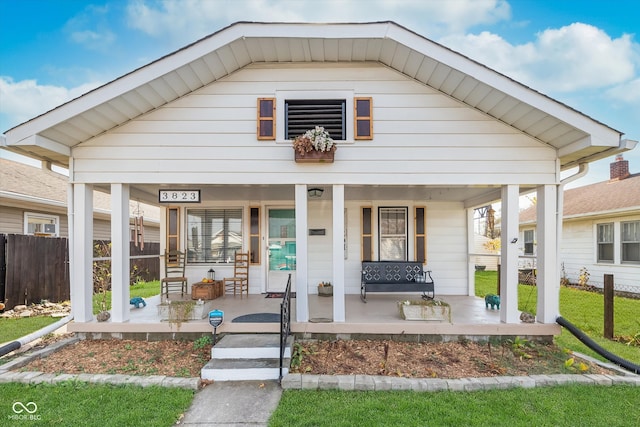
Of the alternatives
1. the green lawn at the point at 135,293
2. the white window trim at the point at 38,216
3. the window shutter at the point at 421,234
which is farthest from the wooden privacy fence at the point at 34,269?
the window shutter at the point at 421,234

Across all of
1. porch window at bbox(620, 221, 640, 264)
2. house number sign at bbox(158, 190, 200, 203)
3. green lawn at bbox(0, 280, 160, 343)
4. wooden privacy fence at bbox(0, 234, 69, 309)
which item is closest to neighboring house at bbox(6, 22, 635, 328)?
house number sign at bbox(158, 190, 200, 203)

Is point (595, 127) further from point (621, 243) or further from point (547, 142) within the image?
point (621, 243)

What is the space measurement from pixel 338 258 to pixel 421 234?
127 inches

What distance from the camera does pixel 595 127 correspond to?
13.6 feet

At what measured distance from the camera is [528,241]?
13.5 m

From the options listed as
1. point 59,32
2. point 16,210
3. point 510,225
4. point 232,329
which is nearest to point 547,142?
point 510,225

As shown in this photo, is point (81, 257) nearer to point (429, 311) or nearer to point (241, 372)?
point (241, 372)

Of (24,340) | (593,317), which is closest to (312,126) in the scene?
(24,340)

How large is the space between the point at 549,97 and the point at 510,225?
182cm

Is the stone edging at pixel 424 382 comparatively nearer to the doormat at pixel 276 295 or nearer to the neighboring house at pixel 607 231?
the doormat at pixel 276 295

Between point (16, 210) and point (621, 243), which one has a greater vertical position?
point (16, 210)

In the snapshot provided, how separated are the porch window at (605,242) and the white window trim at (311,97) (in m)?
10.2

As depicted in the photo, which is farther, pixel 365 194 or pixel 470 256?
pixel 470 256

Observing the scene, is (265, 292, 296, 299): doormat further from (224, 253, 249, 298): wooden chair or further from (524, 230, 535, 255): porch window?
(524, 230, 535, 255): porch window
